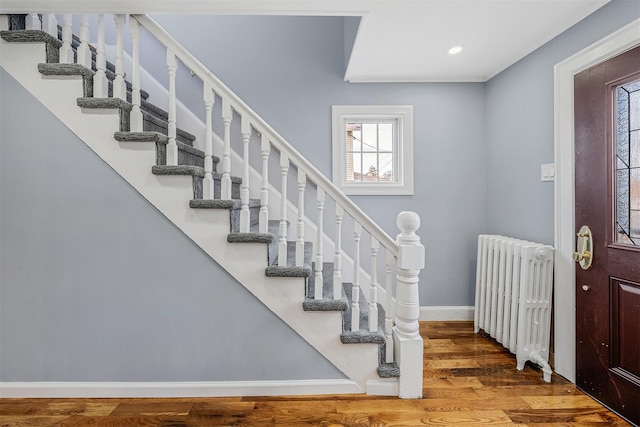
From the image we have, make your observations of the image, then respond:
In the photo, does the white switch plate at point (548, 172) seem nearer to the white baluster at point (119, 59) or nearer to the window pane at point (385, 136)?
the window pane at point (385, 136)

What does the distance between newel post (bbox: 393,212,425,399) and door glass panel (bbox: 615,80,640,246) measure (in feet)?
3.31

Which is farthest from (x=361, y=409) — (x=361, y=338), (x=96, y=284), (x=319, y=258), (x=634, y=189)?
(x=634, y=189)

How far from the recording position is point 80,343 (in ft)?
5.93

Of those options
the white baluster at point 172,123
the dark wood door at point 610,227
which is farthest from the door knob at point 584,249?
the white baluster at point 172,123

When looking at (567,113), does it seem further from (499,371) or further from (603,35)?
(499,371)

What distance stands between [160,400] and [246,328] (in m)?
0.61

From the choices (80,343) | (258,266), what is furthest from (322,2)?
(80,343)

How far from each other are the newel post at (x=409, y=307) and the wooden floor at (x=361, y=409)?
0.11 m

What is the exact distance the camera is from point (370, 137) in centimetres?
294

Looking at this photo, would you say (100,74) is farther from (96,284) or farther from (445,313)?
(445,313)

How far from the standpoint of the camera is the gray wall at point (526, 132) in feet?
6.30

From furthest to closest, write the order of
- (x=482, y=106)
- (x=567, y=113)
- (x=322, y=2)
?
(x=482, y=106)
(x=567, y=113)
(x=322, y=2)

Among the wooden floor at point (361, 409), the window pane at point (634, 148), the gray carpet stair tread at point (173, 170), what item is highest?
the window pane at point (634, 148)

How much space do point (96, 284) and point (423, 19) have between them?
7.89ft
